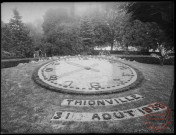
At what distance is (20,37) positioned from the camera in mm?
22969

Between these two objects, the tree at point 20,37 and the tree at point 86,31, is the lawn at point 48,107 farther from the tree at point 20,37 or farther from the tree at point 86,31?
the tree at point 86,31

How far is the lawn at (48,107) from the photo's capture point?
5949mm

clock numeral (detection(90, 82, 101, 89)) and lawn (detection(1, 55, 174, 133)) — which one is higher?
clock numeral (detection(90, 82, 101, 89))

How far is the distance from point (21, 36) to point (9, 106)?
696 inches

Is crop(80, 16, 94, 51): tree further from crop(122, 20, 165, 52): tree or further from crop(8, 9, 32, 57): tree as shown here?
crop(8, 9, 32, 57): tree

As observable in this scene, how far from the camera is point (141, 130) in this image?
5.86 m

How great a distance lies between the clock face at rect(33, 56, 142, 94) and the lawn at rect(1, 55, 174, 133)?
64cm

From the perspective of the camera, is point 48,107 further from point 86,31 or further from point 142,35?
point 86,31

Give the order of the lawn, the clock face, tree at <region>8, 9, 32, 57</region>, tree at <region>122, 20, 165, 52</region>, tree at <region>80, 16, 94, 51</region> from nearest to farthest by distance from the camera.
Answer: the lawn
the clock face
tree at <region>122, 20, 165, 52</region>
tree at <region>8, 9, 32, 57</region>
tree at <region>80, 16, 94, 51</region>

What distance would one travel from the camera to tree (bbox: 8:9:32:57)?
22312 millimetres

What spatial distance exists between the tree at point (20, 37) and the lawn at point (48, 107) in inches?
448

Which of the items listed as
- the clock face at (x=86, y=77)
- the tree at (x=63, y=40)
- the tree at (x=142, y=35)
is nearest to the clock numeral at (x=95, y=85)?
the clock face at (x=86, y=77)

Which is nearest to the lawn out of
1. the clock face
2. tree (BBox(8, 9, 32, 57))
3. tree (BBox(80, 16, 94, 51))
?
the clock face

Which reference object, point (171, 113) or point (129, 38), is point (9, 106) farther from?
point (129, 38)
